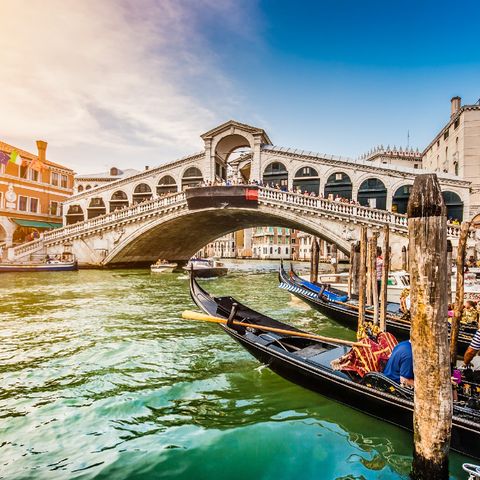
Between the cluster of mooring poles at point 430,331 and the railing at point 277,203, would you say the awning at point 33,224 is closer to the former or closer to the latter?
the railing at point 277,203

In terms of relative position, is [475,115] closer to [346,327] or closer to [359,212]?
[359,212]

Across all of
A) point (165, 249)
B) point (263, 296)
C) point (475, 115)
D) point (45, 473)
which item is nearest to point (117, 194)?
point (165, 249)

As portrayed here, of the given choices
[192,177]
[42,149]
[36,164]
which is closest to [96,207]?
[36,164]

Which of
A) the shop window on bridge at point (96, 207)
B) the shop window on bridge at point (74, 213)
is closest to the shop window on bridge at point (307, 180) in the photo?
the shop window on bridge at point (96, 207)

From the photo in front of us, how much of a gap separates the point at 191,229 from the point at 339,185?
8229 millimetres

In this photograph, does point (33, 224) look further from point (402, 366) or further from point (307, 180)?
point (402, 366)

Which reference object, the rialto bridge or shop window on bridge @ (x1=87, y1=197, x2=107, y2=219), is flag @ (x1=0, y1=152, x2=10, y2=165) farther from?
shop window on bridge @ (x1=87, y1=197, x2=107, y2=219)

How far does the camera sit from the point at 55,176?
24.6m

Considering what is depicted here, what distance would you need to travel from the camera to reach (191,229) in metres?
20.6

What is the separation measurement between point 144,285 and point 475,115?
16.6 metres

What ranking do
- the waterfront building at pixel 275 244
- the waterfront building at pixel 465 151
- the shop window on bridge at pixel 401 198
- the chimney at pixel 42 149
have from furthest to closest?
the waterfront building at pixel 275 244
the chimney at pixel 42 149
the shop window on bridge at pixel 401 198
the waterfront building at pixel 465 151

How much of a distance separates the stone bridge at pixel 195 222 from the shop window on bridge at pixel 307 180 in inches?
85.5

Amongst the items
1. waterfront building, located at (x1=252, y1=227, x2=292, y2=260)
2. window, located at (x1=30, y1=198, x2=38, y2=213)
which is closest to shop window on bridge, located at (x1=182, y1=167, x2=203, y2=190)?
window, located at (x1=30, y1=198, x2=38, y2=213)

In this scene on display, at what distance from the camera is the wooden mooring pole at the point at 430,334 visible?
2336 mm
